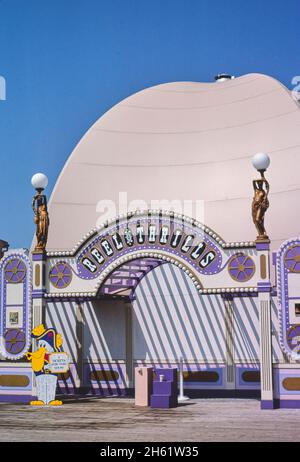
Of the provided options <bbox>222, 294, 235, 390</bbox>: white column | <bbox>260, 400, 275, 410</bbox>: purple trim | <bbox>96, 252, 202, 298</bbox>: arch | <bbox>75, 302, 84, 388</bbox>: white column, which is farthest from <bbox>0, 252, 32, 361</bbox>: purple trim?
<bbox>260, 400, 275, 410</bbox>: purple trim

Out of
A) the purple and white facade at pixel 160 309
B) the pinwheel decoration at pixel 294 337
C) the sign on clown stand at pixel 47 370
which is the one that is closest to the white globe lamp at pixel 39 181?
the purple and white facade at pixel 160 309

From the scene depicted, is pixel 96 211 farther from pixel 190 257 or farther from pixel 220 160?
pixel 190 257

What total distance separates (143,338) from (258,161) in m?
8.70

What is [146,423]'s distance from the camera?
1861 centimetres

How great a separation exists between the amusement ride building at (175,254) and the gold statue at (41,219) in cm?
4

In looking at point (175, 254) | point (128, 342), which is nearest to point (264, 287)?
point (175, 254)

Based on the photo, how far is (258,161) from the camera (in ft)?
74.7

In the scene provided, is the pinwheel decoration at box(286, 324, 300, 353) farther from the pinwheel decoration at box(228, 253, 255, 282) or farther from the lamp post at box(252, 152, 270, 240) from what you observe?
the lamp post at box(252, 152, 270, 240)

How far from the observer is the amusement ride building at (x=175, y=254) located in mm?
23109

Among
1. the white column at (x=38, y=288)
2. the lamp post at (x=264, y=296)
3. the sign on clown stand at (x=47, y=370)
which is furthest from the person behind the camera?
the white column at (x=38, y=288)

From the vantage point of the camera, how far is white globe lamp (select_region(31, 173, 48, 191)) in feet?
82.5

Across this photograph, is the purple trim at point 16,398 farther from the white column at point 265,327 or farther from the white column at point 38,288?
the white column at point 265,327

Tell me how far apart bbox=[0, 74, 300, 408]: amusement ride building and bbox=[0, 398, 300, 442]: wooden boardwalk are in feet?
5.82

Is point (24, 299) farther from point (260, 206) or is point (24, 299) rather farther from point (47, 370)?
point (260, 206)
